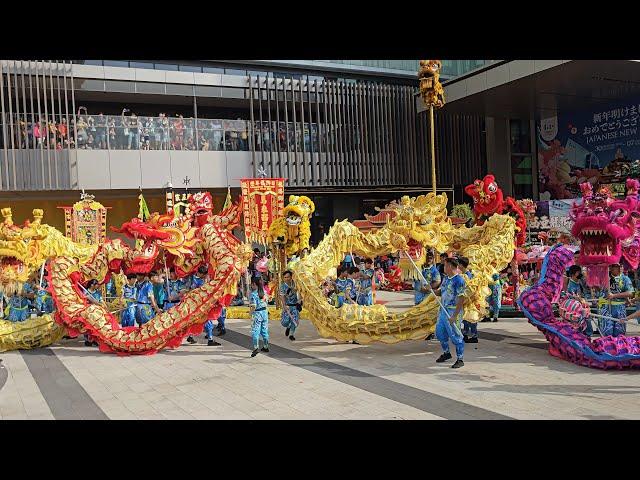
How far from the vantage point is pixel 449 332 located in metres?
6.91

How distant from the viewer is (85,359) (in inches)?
319

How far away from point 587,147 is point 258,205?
1317 cm

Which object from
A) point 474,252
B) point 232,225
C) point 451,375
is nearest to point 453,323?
point 451,375

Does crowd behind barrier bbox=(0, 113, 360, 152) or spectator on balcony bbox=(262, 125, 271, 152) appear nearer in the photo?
crowd behind barrier bbox=(0, 113, 360, 152)

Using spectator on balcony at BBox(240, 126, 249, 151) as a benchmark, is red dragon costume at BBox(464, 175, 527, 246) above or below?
below

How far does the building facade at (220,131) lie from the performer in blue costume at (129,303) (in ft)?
31.1

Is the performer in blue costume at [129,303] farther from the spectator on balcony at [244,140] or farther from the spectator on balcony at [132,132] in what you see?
the spectator on balcony at [244,140]

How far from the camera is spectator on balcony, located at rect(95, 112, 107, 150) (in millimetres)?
17297

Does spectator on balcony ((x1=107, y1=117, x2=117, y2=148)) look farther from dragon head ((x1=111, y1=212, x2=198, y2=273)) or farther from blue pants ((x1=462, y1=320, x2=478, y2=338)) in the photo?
blue pants ((x1=462, y1=320, x2=478, y2=338))

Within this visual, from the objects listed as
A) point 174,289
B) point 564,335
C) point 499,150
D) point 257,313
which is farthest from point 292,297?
point 499,150

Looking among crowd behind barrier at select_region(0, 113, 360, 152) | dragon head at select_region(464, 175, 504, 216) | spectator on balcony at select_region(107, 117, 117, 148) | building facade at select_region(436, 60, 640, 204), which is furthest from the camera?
spectator on balcony at select_region(107, 117, 117, 148)

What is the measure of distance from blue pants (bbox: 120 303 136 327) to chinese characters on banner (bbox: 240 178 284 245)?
3.85 metres

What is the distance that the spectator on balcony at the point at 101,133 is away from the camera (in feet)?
56.7

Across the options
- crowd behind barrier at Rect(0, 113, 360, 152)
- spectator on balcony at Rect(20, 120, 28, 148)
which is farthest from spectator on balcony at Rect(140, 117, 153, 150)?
spectator on balcony at Rect(20, 120, 28, 148)
